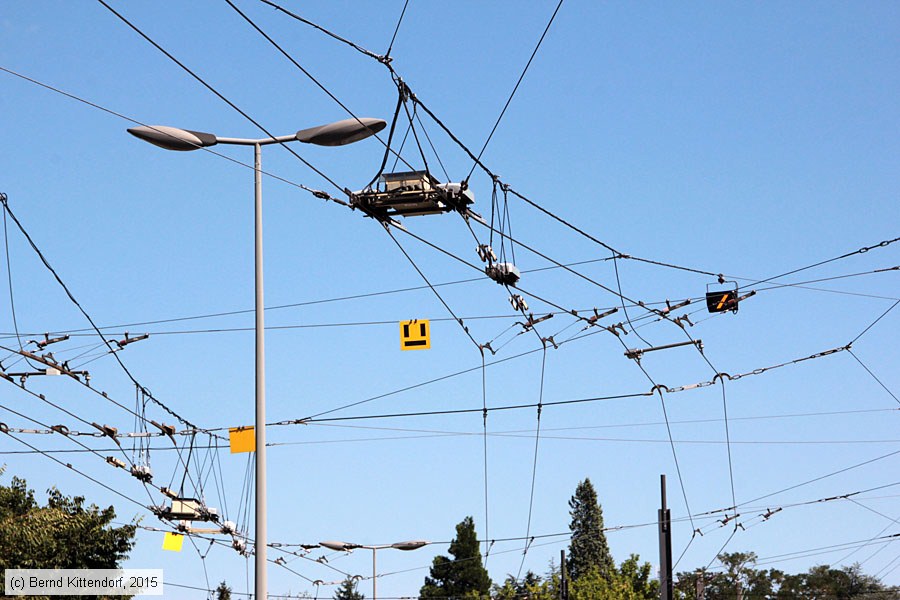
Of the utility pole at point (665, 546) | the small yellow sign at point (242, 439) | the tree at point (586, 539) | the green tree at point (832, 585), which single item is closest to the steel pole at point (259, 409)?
the small yellow sign at point (242, 439)

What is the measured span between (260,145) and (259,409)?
14.5 feet

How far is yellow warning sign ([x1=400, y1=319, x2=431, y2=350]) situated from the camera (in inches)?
1188

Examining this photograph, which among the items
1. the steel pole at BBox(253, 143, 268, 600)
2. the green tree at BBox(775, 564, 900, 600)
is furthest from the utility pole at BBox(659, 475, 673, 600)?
the green tree at BBox(775, 564, 900, 600)

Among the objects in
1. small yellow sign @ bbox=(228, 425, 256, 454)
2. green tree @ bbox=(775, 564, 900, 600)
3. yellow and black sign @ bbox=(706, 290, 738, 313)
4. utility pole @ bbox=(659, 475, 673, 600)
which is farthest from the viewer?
green tree @ bbox=(775, 564, 900, 600)

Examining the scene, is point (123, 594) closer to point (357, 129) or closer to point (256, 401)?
point (256, 401)

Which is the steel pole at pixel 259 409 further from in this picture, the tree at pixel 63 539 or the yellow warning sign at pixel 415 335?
the tree at pixel 63 539

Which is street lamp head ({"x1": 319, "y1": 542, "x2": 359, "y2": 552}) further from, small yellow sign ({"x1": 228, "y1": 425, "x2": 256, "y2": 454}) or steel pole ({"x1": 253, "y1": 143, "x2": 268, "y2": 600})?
steel pole ({"x1": 253, "y1": 143, "x2": 268, "y2": 600})

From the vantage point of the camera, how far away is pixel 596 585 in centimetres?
7125

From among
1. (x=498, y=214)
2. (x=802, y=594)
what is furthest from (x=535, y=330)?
(x=802, y=594)

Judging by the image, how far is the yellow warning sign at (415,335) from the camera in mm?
30172

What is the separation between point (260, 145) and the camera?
2230 cm

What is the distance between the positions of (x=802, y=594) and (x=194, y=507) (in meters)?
107

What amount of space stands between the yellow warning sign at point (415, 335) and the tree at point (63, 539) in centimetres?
1477

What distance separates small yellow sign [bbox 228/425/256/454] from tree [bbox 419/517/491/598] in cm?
8272
